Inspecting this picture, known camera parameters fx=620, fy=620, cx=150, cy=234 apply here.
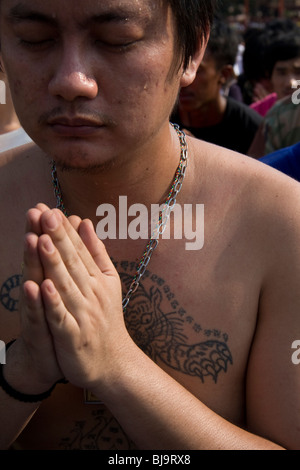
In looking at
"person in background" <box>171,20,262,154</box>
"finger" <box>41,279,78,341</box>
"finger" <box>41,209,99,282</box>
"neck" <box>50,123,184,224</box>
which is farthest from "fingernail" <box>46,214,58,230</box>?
"person in background" <box>171,20,262,154</box>

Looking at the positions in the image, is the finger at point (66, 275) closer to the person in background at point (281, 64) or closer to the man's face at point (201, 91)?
the man's face at point (201, 91)

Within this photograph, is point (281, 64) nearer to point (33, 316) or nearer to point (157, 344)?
point (157, 344)

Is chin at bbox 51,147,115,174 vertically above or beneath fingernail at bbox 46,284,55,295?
above

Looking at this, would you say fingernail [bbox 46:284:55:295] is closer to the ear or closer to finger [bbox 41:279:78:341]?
finger [bbox 41:279:78:341]

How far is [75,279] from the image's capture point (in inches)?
52.2

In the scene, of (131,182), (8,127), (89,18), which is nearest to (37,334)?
(131,182)

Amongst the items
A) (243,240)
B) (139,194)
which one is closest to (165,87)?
(139,194)

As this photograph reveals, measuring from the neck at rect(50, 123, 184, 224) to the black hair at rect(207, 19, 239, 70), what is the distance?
3.05 metres

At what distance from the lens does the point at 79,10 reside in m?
1.37

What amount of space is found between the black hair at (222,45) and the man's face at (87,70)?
328 centimetres

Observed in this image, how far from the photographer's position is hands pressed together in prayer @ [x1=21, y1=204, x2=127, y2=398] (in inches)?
51.0

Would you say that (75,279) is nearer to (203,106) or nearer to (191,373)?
(191,373)

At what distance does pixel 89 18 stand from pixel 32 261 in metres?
0.56
